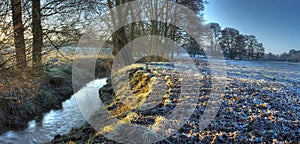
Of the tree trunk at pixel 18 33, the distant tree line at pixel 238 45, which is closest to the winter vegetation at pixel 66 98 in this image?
the tree trunk at pixel 18 33

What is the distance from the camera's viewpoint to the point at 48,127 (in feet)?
19.9

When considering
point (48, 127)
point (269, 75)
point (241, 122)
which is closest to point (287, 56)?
point (269, 75)

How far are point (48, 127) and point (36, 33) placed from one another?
2.85 m

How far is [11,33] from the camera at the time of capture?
4.57 meters

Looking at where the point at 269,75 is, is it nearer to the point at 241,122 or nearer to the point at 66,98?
the point at 241,122

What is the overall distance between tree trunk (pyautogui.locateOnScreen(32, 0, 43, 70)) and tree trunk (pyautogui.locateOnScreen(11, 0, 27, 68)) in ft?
0.95

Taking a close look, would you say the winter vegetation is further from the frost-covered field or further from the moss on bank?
the frost-covered field

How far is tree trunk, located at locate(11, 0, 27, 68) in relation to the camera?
459cm

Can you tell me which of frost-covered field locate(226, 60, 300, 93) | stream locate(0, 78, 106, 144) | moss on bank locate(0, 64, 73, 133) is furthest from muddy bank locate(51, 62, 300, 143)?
frost-covered field locate(226, 60, 300, 93)

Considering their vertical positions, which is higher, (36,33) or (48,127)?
(36,33)

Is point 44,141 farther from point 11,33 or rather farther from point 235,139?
point 235,139

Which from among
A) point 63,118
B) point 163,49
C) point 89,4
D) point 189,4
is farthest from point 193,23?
point 63,118

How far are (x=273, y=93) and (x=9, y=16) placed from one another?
24.5 feet

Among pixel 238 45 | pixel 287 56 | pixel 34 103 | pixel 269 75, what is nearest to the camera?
pixel 34 103
